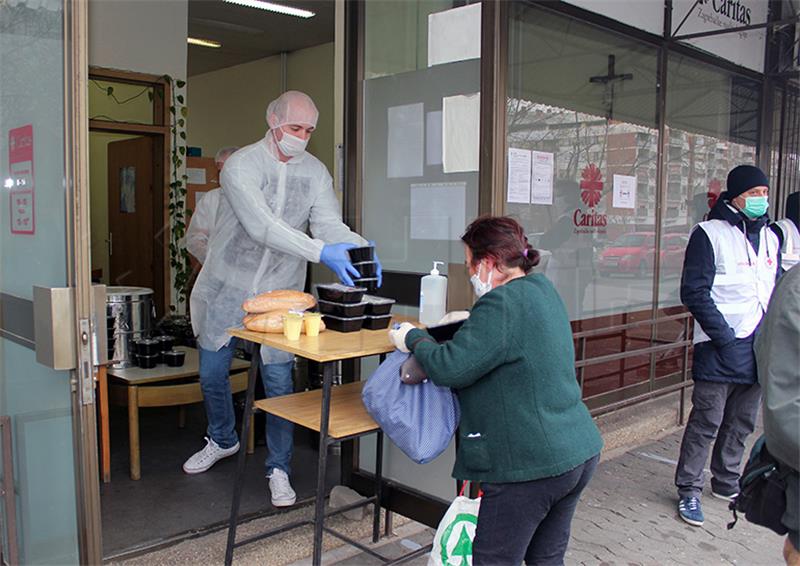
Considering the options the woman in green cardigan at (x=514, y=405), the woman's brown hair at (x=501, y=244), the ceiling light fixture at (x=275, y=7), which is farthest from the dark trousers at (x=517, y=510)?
the ceiling light fixture at (x=275, y=7)

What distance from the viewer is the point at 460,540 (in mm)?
2201

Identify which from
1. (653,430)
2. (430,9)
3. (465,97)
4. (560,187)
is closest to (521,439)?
(465,97)

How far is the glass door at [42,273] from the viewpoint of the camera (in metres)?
2.09

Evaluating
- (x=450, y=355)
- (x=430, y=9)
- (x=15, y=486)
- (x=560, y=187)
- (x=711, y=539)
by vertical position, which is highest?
(x=430, y=9)

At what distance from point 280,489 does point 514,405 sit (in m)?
1.60

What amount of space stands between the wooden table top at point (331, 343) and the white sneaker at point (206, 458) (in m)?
Answer: 1.38

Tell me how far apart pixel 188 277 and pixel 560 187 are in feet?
11.7

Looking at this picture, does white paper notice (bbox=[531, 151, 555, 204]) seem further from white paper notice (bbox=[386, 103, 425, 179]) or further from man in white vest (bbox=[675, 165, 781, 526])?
man in white vest (bbox=[675, 165, 781, 526])

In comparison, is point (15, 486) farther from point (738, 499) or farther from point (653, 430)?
point (653, 430)

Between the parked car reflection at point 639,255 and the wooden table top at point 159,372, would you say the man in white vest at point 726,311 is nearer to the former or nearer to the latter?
the parked car reflection at point 639,255

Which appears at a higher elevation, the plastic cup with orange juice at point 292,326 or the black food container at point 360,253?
the black food container at point 360,253

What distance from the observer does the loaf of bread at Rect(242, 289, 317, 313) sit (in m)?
2.65

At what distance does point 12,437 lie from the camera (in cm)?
241

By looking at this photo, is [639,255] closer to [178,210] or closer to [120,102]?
[178,210]
